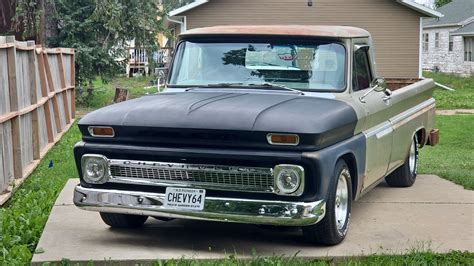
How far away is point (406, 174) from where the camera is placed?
8.84 m

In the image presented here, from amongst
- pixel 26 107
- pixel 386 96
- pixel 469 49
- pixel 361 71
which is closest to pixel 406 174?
pixel 386 96

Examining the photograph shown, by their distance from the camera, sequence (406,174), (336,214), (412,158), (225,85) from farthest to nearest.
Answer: (412,158)
(406,174)
(225,85)
(336,214)

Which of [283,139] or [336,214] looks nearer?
[283,139]

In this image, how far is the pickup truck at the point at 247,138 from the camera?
561cm

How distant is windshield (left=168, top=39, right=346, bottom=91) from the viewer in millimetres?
6879

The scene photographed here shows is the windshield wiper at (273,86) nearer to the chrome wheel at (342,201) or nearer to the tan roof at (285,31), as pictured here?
the tan roof at (285,31)

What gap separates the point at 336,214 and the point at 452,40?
147 ft

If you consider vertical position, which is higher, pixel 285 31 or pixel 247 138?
pixel 285 31

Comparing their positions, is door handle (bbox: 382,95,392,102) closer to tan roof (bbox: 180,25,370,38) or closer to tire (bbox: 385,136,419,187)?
tan roof (bbox: 180,25,370,38)

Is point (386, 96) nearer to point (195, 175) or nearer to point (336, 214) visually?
point (336, 214)

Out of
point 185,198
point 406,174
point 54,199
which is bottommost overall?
point 54,199

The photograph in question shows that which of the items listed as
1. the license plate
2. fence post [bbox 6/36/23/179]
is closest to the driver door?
the license plate

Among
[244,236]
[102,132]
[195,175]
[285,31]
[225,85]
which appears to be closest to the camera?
[195,175]

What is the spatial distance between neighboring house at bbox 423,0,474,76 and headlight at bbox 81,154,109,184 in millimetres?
40459
